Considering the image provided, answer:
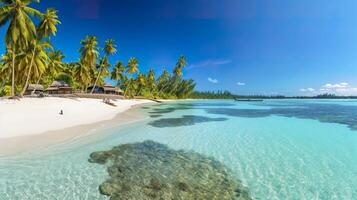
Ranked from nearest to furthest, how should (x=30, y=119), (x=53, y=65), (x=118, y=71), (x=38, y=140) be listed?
(x=38, y=140) → (x=30, y=119) → (x=53, y=65) → (x=118, y=71)

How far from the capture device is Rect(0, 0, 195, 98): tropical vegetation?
2064 centimetres

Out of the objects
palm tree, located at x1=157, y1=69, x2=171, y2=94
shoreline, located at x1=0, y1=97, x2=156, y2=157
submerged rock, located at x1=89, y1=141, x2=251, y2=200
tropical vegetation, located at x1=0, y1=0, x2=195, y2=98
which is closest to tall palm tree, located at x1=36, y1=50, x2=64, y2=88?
tropical vegetation, located at x1=0, y1=0, x2=195, y2=98

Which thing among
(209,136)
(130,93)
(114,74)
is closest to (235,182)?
(209,136)

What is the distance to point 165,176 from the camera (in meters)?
7.51

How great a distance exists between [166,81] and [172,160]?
275ft

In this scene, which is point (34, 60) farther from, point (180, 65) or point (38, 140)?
point (180, 65)

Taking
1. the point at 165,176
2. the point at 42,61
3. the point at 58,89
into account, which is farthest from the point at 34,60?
the point at 165,176

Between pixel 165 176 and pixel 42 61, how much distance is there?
26.4 metres

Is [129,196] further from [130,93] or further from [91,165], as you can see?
[130,93]

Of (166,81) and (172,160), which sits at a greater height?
(166,81)

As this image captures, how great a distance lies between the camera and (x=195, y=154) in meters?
10.4

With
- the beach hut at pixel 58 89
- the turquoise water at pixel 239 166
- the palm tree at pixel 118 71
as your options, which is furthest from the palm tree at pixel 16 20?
the palm tree at pixel 118 71

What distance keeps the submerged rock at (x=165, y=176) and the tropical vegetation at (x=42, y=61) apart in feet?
57.2

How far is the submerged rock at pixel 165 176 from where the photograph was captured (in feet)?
20.4
